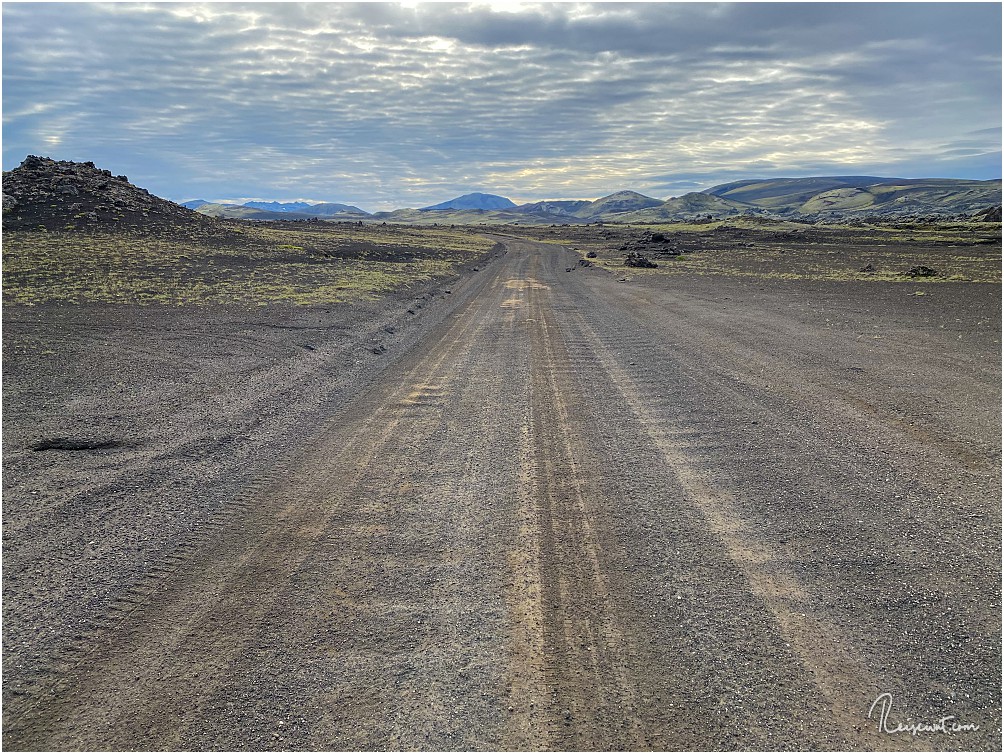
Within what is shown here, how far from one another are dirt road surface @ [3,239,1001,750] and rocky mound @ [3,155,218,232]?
53686 millimetres

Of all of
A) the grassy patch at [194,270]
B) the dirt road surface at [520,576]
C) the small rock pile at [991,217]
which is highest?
the small rock pile at [991,217]

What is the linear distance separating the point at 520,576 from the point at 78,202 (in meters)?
68.7

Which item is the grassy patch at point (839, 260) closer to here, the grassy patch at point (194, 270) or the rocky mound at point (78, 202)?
the grassy patch at point (194, 270)

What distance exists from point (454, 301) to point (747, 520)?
18186 mm

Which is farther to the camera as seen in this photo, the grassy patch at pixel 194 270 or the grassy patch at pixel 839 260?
the grassy patch at pixel 839 260

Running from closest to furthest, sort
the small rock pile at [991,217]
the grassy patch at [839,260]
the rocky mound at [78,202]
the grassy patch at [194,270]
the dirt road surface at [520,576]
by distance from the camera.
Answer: the dirt road surface at [520,576], the grassy patch at [194,270], the grassy patch at [839,260], the rocky mound at [78,202], the small rock pile at [991,217]

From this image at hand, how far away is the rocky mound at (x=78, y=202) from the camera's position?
1980 inches

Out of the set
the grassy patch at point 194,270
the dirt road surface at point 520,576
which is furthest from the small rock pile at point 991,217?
the dirt road surface at point 520,576

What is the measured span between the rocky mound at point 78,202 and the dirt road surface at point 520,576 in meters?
53.7

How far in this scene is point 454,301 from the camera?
73.0 ft

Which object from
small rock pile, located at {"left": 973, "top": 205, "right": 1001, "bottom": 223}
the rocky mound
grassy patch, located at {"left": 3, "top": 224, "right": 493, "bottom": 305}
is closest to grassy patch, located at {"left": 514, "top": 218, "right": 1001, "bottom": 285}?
grassy patch, located at {"left": 3, "top": 224, "right": 493, "bottom": 305}

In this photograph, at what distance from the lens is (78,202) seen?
182 feet

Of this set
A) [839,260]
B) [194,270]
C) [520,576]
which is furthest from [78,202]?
[520,576]

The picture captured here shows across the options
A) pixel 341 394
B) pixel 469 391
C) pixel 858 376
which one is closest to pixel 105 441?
pixel 341 394
